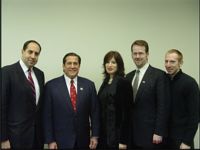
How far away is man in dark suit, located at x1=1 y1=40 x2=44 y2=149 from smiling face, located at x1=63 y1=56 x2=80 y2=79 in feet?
1.02

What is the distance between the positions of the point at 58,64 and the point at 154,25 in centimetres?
127

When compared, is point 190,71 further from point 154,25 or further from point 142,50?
point 142,50

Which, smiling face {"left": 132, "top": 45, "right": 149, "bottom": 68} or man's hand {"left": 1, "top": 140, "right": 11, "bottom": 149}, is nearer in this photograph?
man's hand {"left": 1, "top": 140, "right": 11, "bottom": 149}

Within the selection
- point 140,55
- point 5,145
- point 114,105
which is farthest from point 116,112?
point 5,145

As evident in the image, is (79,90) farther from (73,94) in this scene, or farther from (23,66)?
(23,66)

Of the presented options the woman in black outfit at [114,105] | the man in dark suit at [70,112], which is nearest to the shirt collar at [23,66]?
the man in dark suit at [70,112]

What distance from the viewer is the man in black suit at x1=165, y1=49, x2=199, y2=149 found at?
8.32ft

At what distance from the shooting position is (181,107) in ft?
8.54

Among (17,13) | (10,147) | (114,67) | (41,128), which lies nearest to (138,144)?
(114,67)

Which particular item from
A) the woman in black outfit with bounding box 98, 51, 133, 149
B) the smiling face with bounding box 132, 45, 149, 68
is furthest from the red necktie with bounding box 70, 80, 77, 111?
the smiling face with bounding box 132, 45, 149, 68

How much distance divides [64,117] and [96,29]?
1221mm

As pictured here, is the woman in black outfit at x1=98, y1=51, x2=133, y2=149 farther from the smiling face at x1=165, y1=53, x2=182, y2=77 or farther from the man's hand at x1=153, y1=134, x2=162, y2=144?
the smiling face at x1=165, y1=53, x2=182, y2=77

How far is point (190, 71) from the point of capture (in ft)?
11.8

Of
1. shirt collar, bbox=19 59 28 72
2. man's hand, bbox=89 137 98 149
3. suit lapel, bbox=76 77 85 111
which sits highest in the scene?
shirt collar, bbox=19 59 28 72
